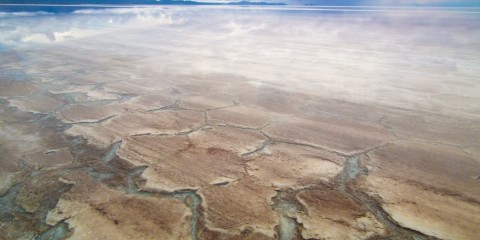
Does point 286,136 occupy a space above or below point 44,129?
above

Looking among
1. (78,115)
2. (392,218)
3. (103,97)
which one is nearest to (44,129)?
(78,115)

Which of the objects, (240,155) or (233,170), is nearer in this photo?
(233,170)

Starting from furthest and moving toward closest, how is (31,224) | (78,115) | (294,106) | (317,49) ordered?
1. (317,49)
2. (294,106)
3. (78,115)
4. (31,224)

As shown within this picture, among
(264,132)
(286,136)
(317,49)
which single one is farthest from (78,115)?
(317,49)

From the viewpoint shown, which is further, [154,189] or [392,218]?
[154,189]

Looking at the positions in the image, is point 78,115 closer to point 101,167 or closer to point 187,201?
point 101,167

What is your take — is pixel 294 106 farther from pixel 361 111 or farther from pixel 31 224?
pixel 31 224

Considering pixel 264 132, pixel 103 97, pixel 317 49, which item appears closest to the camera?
pixel 264 132
